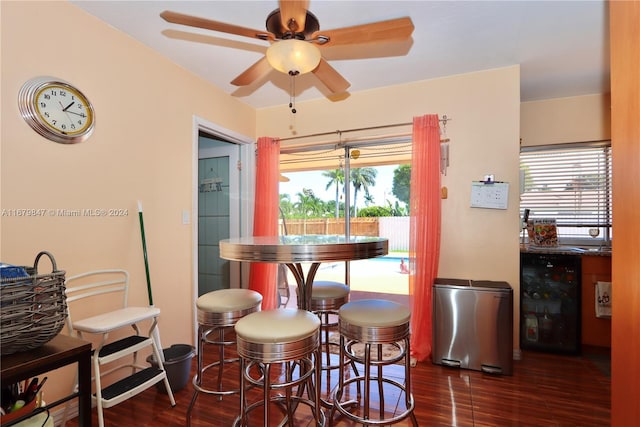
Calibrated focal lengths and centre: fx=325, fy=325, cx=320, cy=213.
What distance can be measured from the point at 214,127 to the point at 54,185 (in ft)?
5.05

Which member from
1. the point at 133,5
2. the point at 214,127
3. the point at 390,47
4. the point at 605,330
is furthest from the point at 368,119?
the point at 605,330

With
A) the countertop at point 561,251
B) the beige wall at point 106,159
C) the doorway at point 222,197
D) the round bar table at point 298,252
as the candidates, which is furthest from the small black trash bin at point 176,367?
the countertop at point 561,251

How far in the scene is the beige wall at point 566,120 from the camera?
A: 3355 mm

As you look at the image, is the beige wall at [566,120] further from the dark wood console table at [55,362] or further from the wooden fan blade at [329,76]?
the dark wood console table at [55,362]

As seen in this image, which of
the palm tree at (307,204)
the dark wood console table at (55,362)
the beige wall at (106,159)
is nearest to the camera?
the dark wood console table at (55,362)

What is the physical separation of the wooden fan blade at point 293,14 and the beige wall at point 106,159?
1.39m

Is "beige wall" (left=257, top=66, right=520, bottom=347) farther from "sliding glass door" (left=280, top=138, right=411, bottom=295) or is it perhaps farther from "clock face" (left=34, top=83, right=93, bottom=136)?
"clock face" (left=34, top=83, right=93, bottom=136)

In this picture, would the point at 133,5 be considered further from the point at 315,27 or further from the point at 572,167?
the point at 572,167

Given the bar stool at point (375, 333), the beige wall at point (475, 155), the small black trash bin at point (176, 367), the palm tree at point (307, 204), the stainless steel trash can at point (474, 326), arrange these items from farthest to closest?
the palm tree at point (307, 204)
the beige wall at point (475, 155)
the stainless steel trash can at point (474, 326)
the small black trash bin at point (176, 367)
the bar stool at point (375, 333)

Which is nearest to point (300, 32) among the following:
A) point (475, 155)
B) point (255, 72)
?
point (255, 72)

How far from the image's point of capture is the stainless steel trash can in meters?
2.52

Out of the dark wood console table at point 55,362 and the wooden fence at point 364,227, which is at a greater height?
Result: the wooden fence at point 364,227

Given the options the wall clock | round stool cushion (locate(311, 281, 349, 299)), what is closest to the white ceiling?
the wall clock

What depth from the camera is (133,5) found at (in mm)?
2037
